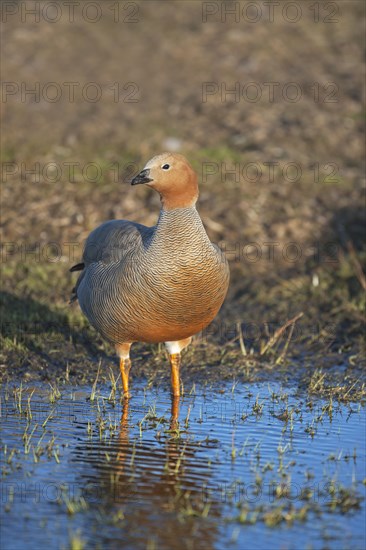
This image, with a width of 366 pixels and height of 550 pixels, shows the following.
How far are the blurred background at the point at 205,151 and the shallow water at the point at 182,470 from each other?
1.13 metres

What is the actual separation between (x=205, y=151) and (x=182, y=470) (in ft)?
25.5

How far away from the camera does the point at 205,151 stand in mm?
12539

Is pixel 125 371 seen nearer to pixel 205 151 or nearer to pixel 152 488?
pixel 152 488

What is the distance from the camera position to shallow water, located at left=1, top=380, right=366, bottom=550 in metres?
4.43

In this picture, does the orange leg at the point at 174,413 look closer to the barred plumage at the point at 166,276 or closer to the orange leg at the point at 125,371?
the orange leg at the point at 125,371

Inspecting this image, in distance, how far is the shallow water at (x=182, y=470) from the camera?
4.43m

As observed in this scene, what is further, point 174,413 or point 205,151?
point 205,151

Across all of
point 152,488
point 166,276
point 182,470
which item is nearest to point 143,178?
point 166,276

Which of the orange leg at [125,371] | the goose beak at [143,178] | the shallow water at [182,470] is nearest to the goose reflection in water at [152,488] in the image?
the shallow water at [182,470]

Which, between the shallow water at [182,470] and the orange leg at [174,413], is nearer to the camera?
the shallow water at [182,470]

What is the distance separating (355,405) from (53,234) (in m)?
5.15

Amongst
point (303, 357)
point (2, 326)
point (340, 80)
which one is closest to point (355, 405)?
point (303, 357)

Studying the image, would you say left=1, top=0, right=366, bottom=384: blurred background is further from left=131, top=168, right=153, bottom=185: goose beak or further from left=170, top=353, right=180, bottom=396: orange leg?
left=131, top=168, right=153, bottom=185: goose beak

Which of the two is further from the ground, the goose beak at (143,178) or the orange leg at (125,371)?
the goose beak at (143,178)
